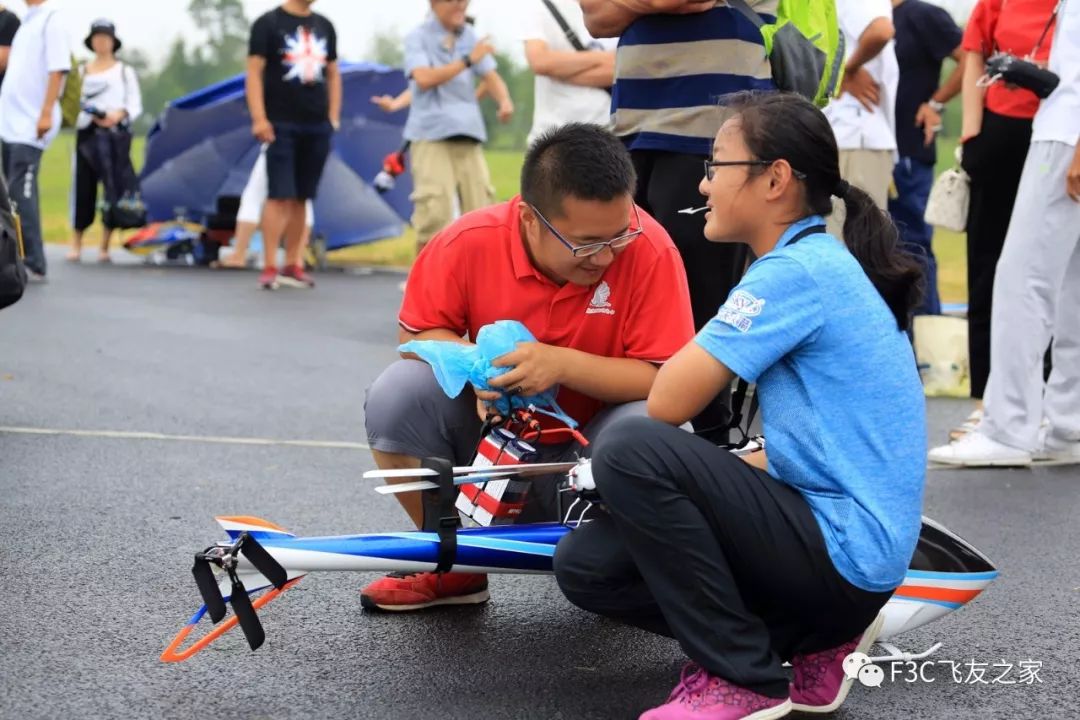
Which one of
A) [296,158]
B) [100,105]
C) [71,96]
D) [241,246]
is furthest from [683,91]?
[100,105]

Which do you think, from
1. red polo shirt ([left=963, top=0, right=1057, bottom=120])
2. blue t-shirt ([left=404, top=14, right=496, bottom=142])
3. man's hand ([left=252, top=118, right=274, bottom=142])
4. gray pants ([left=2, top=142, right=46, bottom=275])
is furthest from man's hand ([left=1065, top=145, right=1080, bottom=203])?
gray pants ([left=2, top=142, right=46, bottom=275])

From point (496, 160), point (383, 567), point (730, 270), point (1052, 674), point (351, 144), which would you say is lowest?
point (496, 160)

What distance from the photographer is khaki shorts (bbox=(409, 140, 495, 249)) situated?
31.0ft

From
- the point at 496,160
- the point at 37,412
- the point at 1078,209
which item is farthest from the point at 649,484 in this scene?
the point at 496,160

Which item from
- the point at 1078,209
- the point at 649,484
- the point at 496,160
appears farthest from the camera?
the point at 496,160

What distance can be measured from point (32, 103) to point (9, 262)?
20.8 ft

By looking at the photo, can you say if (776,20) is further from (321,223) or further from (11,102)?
(321,223)

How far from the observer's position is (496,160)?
21.6 metres

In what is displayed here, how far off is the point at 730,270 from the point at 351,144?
9.99 metres

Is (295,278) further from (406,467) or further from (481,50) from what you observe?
(406,467)

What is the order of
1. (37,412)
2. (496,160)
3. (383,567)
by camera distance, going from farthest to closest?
(496,160)
(37,412)
(383,567)

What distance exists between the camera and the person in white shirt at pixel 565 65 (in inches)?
252

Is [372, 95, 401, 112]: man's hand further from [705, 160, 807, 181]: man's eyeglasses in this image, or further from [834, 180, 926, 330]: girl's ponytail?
[834, 180, 926, 330]: girl's ponytail

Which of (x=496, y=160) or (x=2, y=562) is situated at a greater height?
(x=2, y=562)
